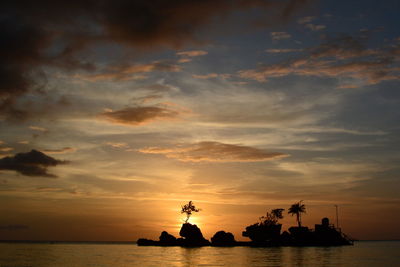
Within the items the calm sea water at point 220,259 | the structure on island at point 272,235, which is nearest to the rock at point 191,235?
the structure on island at point 272,235

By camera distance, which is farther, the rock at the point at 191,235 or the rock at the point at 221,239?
the rock at the point at 221,239

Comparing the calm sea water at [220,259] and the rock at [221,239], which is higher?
the rock at [221,239]

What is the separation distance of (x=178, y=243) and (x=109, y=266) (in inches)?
4209

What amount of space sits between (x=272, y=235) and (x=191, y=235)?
1415 inches

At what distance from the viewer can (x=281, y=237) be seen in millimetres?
181625

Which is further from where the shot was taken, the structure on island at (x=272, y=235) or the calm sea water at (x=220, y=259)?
the structure on island at (x=272, y=235)

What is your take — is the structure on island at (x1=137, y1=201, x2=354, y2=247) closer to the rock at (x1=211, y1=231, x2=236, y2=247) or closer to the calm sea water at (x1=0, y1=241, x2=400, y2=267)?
the rock at (x1=211, y1=231, x2=236, y2=247)

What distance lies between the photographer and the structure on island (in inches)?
6860

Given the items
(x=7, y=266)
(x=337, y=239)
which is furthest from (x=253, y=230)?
(x=7, y=266)

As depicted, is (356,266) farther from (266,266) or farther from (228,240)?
(228,240)

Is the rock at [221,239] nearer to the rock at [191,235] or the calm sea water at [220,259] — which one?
the rock at [191,235]

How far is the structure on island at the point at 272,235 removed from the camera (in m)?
174

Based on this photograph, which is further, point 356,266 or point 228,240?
point 228,240

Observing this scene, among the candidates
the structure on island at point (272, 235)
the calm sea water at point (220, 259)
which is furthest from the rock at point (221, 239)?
the calm sea water at point (220, 259)
